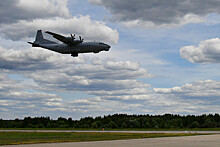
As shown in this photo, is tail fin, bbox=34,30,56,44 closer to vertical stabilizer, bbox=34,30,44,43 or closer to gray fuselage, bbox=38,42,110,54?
vertical stabilizer, bbox=34,30,44,43

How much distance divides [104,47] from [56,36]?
8.67 m

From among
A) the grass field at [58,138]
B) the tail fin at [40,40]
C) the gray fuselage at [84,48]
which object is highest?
the tail fin at [40,40]

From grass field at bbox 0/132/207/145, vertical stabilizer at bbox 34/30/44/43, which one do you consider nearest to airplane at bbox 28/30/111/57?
vertical stabilizer at bbox 34/30/44/43

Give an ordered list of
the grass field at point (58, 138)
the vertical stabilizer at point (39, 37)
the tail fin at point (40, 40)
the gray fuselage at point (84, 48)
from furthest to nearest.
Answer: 1. the vertical stabilizer at point (39, 37)
2. the tail fin at point (40, 40)
3. the gray fuselage at point (84, 48)
4. the grass field at point (58, 138)

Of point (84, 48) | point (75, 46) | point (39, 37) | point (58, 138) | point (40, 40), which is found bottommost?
point (58, 138)

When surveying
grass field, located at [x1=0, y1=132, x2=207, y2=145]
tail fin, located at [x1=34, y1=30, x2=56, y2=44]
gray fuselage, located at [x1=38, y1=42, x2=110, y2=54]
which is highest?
tail fin, located at [x1=34, y1=30, x2=56, y2=44]

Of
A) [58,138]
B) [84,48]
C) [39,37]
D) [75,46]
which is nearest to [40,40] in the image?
[39,37]

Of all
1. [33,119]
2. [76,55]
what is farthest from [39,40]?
[33,119]

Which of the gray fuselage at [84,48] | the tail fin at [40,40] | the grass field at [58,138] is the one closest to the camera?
the grass field at [58,138]

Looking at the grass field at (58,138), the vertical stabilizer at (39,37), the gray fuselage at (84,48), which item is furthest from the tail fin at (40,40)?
the grass field at (58,138)

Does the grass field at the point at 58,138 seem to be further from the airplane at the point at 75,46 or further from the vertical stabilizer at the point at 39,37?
the vertical stabilizer at the point at 39,37

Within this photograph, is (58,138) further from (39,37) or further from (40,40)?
(39,37)

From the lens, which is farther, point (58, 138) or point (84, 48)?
point (84, 48)

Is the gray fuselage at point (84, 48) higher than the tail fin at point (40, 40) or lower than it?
lower
